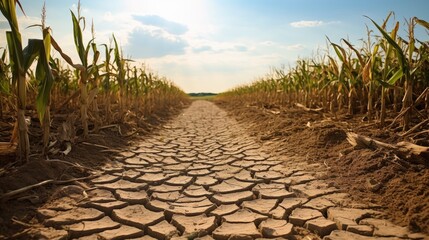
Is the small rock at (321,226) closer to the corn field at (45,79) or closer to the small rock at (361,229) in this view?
the small rock at (361,229)

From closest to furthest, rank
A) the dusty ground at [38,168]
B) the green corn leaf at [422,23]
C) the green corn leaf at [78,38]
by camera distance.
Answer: the dusty ground at [38,168]
the green corn leaf at [422,23]
the green corn leaf at [78,38]

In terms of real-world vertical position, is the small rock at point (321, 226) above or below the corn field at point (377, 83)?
below

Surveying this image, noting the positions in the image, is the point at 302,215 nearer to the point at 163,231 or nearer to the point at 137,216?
the point at 163,231

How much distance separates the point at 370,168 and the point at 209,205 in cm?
152

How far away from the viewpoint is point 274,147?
4.17 m

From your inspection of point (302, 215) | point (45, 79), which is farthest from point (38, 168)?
point (302, 215)

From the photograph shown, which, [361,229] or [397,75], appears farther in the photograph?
[397,75]

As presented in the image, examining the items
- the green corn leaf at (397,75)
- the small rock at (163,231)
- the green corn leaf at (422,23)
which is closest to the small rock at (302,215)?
the small rock at (163,231)

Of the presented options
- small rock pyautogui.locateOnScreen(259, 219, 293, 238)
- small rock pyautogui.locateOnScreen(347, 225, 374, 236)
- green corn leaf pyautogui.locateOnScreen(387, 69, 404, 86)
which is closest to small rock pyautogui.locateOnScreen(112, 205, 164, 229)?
small rock pyautogui.locateOnScreen(259, 219, 293, 238)

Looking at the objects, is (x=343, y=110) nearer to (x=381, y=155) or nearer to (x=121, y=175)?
(x=381, y=155)

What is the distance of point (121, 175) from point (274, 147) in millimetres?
2203

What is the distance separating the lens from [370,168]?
261 centimetres

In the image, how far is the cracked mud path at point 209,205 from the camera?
1.80 m

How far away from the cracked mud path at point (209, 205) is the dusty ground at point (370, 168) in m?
0.14
